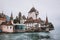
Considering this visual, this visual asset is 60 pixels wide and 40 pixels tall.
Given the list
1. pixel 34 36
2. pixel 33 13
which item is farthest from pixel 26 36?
pixel 33 13

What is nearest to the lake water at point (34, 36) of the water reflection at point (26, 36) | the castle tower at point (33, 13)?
the water reflection at point (26, 36)

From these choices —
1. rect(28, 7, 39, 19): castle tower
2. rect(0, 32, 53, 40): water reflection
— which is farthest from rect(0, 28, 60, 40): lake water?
rect(28, 7, 39, 19): castle tower

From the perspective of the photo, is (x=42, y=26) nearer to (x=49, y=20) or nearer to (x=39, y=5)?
(x=49, y=20)

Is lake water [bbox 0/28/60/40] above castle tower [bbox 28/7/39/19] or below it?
below

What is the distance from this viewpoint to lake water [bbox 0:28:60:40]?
6.11ft

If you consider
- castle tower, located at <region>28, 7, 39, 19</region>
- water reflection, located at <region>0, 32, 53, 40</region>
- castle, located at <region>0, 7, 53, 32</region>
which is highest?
castle tower, located at <region>28, 7, 39, 19</region>

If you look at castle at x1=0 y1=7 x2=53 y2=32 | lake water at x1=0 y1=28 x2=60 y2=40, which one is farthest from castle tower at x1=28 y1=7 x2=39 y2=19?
lake water at x1=0 y1=28 x2=60 y2=40

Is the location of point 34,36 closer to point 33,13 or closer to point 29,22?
point 29,22

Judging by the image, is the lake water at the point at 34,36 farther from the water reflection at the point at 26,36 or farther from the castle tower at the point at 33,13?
the castle tower at the point at 33,13

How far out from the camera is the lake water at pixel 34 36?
186cm

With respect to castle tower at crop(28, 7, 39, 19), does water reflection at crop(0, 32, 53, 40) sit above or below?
below

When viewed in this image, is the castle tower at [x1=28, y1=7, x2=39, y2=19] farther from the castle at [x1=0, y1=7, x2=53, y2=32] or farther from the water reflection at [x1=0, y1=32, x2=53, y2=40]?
the water reflection at [x1=0, y1=32, x2=53, y2=40]

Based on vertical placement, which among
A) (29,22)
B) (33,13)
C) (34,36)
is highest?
(33,13)

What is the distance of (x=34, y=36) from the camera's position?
6.22 feet
